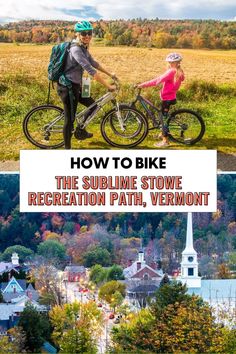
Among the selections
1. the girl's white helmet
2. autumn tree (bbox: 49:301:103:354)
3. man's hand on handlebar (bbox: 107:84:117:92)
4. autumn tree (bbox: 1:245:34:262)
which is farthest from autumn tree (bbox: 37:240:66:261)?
the girl's white helmet

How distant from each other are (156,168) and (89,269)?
1926 millimetres

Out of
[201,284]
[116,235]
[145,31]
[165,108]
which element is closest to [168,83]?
[165,108]

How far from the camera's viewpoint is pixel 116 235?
27.0 ft

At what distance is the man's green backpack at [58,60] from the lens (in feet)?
20.2

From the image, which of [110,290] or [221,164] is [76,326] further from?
[221,164]

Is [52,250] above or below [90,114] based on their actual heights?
below

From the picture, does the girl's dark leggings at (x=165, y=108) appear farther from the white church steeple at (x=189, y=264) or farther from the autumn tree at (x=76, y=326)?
the autumn tree at (x=76, y=326)

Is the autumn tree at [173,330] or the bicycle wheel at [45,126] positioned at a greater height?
the bicycle wheel at [45,126]

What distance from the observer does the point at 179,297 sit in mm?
7902

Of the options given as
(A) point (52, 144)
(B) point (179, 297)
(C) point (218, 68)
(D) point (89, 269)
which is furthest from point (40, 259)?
(C) point (218, 68)

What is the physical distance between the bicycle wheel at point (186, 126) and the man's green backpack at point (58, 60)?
3.21 ft

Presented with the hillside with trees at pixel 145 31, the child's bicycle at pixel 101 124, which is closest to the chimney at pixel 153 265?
the child's bicycle at pixel 101 124

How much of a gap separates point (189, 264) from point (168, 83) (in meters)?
2.37

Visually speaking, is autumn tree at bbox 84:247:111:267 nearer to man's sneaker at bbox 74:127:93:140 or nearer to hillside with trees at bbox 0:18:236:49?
man's sneaker at bbox 74:127:93:140
